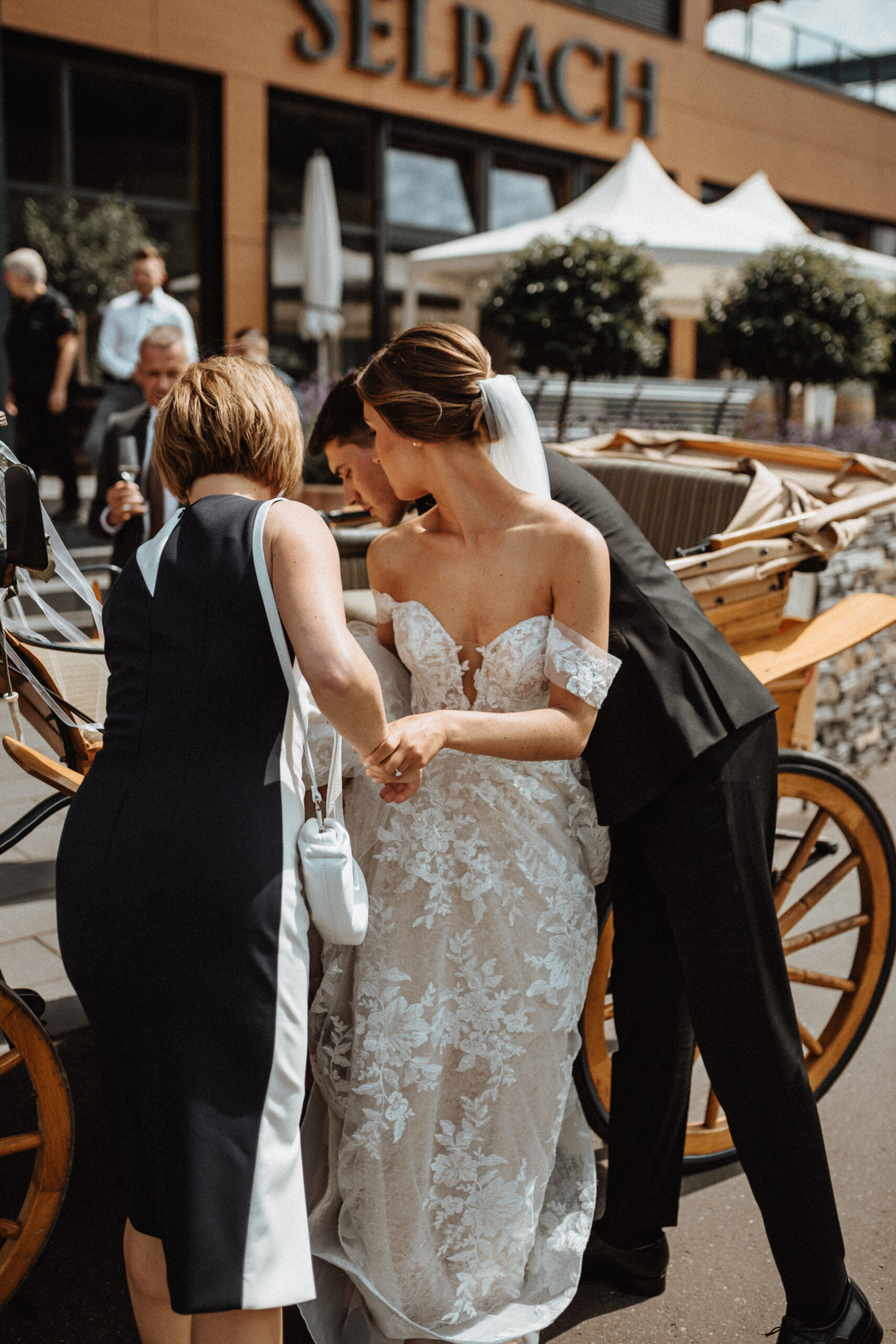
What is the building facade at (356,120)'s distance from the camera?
443 inches

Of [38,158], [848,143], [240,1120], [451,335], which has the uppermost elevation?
[848,143]

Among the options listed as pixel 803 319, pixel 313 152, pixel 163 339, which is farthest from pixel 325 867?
pixel 313 152

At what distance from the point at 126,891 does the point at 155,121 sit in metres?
11.9

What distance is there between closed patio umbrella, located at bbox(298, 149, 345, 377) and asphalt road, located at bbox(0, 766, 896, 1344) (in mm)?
9491

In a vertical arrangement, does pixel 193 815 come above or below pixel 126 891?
above

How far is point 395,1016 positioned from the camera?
213cm

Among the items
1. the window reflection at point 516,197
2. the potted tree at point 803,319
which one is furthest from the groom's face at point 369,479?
the window reflection at point 516,197

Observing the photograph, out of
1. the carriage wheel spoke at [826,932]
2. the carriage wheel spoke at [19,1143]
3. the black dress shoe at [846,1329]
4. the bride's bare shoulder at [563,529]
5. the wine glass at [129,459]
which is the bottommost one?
the black dress shoe at [846,1329]

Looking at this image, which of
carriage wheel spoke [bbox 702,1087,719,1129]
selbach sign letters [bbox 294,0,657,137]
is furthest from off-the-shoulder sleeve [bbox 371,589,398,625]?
selbach sign letters [bbox 294,0,657,137]

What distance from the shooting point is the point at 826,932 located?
9.68 feet

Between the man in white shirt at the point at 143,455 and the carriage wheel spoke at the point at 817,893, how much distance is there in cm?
266

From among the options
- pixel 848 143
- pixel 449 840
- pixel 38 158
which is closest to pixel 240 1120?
pixel 449 840

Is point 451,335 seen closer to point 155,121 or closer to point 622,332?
point 622,332

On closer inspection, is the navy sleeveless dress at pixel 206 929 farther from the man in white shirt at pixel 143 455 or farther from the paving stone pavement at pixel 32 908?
the man in white shirt at pixel 143 455
